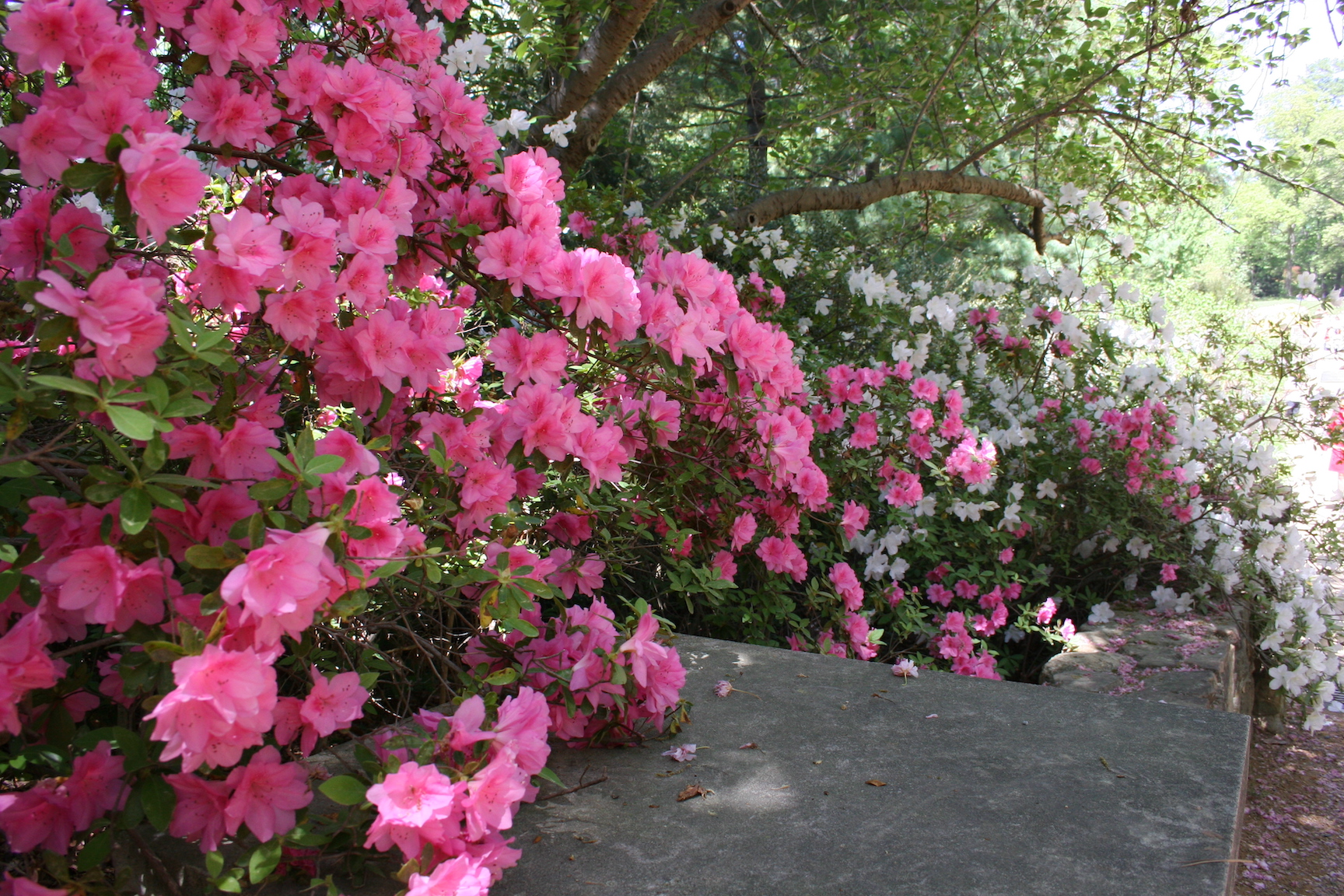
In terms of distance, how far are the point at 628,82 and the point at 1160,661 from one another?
132 inches

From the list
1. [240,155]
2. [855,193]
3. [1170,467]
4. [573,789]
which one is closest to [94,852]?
[573,789]

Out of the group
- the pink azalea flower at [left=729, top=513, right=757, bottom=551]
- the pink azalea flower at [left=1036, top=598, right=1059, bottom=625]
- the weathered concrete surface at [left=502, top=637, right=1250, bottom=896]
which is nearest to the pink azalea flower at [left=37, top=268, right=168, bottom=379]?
the weathered concrete surface at [left=502, top=637, right=1250, bottom=896]

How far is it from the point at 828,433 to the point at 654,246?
1.22m

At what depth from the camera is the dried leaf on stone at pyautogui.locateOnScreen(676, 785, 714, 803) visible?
55.9 inches

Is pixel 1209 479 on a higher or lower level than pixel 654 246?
lower

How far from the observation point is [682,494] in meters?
2.36

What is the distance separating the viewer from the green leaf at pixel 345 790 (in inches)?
39.5

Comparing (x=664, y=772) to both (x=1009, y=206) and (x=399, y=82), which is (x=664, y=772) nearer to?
(x=399, y=82)

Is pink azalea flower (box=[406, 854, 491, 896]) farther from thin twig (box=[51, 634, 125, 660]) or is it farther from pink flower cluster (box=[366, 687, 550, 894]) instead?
thin twig (box=[51, 634, 125, 660])

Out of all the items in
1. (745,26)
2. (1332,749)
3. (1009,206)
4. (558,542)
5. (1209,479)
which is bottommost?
(1332,749)

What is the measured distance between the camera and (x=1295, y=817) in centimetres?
325

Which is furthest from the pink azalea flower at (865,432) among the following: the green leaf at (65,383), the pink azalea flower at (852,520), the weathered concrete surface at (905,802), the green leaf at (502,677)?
the green leaf at (65,383)

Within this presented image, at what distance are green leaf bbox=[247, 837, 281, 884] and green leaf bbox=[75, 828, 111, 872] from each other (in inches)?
6.0

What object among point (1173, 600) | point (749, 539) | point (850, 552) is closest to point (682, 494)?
point (749, 539)
